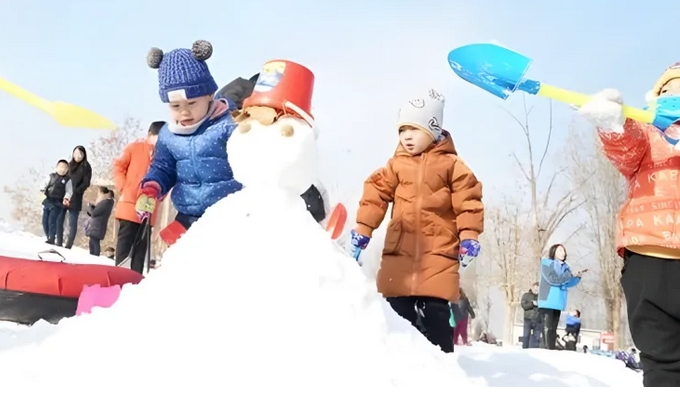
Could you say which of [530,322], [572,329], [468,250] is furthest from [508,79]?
[572,329]

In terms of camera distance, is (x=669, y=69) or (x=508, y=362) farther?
(x=508, y=362)

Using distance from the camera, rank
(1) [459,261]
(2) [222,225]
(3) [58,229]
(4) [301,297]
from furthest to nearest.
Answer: (3) [58,229], (1) [459,261], (2) [222,225], (4) [301,297]

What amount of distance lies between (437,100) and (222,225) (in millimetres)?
1895

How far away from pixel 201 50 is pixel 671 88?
2.26m

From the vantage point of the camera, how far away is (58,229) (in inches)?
398

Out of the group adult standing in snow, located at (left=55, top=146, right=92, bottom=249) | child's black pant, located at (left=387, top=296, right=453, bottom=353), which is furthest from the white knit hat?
adult standing in snow, located at (left=55, top=146, right=92, bottom=249)

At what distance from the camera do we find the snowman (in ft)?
7.45

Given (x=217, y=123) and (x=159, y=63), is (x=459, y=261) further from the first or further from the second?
(x=159, y=63)

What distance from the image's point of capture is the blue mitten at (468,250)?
10.6 feet

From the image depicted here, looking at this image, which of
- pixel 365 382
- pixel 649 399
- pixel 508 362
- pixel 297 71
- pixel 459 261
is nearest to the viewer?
pixel 649 399

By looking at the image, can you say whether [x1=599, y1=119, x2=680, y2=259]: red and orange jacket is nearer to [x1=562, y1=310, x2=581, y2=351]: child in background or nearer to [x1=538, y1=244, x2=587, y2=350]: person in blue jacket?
[x1=538, y1=244, x2=587, y2=350]: person in blue jacket

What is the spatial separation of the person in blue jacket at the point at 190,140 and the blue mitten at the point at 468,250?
1.19 metres

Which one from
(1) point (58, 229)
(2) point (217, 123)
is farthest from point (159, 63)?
(1) point (58, 229)

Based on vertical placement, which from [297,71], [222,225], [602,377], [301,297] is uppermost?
[297,71]
